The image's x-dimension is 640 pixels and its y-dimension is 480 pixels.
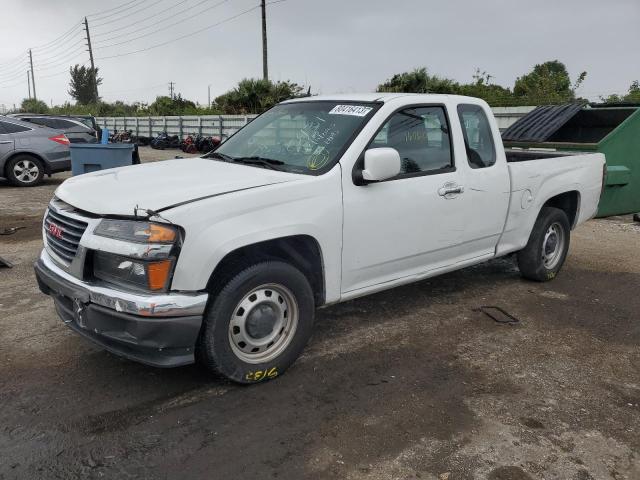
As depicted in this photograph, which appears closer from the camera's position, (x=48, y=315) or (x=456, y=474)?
(x=456, y=474)

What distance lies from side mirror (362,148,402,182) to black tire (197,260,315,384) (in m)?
0.80

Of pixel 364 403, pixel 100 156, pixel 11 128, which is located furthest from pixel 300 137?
pixel 11 128

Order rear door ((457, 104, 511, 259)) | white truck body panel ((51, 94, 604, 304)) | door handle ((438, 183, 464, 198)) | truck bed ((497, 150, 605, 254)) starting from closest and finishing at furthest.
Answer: white truck body panel ((51, 94, 604, 304)) → door handle ((438, 183, 464, 198)) → rear door ((457, 104, 511, 259)) → truck bed ((497, 150, 605, 254))

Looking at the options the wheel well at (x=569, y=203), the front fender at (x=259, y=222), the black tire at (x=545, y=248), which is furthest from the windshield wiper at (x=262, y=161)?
the wheel well at (x=569, y=203)

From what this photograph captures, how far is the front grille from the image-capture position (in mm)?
3332

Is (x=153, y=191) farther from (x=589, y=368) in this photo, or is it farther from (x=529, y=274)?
(x=529, y=274)

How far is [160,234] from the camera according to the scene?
3.01m

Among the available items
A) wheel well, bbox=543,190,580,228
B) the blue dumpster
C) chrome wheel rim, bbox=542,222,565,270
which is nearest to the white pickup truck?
chrome wheel rim, bbox=542,222,565,270

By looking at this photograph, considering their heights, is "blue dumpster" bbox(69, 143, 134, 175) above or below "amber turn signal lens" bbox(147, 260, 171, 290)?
above

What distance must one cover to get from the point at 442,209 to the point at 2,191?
10.7 metres

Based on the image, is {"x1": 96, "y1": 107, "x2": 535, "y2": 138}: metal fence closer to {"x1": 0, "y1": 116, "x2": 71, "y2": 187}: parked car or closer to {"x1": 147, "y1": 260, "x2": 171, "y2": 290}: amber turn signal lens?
{"x1": 0, "y1": 116, "x2": 71, "y2": 187}: parked car

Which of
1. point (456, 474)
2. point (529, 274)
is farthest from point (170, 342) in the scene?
point (529, 274)

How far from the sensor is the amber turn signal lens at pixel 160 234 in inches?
119

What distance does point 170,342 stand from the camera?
10.1ft
